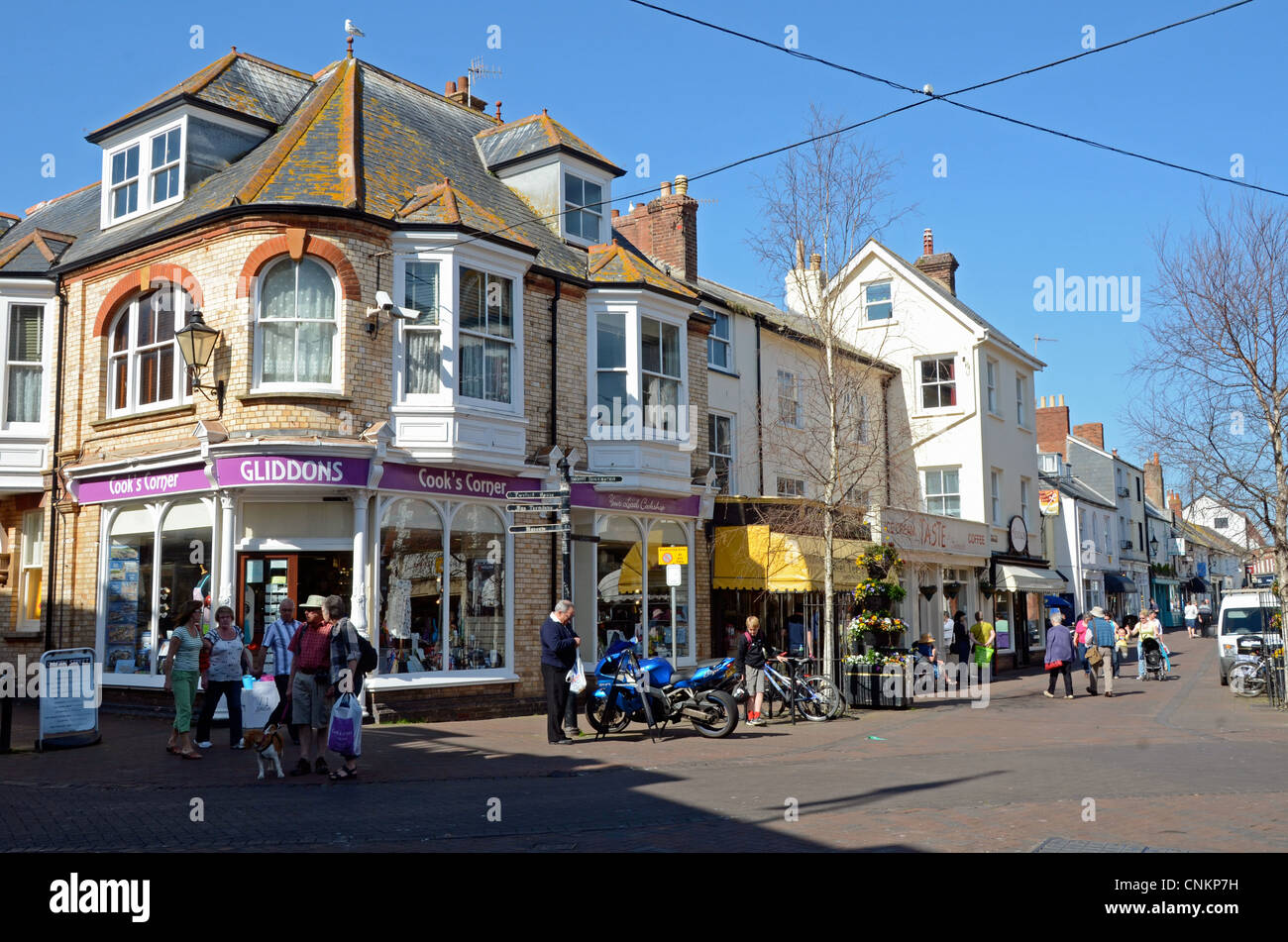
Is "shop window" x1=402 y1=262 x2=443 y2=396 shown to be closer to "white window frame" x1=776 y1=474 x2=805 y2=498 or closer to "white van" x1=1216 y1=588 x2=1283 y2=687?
"white window frame" x1=776 y1=474 x2=805 y2=498

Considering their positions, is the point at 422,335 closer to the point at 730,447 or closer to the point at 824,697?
the point at 824,697

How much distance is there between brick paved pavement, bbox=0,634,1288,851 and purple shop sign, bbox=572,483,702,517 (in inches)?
180

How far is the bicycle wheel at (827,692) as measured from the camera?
17531 millimetres

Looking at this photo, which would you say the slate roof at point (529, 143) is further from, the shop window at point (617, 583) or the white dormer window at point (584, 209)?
the shop window at point (617, 583)

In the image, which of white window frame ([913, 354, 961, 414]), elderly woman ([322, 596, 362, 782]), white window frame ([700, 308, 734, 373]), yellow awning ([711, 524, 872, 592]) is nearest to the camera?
elderly woman ([322, 596, 362, 782])

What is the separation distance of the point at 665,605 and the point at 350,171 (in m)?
9.68

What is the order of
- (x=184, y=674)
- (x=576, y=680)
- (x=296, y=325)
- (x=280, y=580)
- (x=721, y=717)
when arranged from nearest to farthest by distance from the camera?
(x=184, y=674)
(x=576, y=680)
(x=721, y=717)
(x=280, y=580)
(x=296, y=325)

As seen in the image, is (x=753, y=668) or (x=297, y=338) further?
(x=753, y=668)

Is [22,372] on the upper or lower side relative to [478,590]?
upper

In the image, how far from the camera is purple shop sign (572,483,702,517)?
63.1 ft

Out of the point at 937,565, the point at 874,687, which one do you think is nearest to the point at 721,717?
the point at 874,687

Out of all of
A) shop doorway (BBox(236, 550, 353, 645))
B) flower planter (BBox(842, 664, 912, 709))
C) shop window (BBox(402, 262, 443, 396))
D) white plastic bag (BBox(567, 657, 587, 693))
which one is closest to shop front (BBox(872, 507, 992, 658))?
flower planter (BBox(842, 664, 912, 709))

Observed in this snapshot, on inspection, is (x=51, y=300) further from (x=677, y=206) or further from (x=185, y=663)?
(x=677, y=206)

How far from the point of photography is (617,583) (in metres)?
20.2
